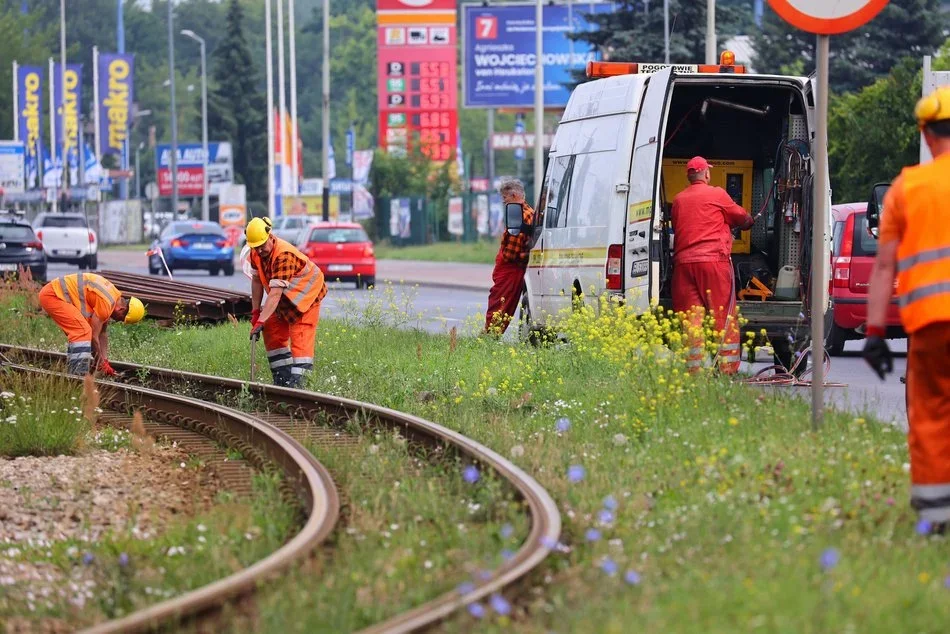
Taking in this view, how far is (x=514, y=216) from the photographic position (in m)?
15.8

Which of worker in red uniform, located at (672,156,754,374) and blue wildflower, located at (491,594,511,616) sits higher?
worker in red uniform, located at (672,156,754,374)

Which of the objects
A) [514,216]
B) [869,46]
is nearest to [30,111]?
[869,46]

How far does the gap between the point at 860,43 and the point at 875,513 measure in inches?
1861

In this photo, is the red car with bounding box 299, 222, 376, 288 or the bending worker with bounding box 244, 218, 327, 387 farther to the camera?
the red car with bounding box 299, 222, 376, 288

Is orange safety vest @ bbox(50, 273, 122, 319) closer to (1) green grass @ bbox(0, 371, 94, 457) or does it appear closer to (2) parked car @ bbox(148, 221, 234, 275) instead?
(1) green grass @ bbox(0, 371, 94, 457)

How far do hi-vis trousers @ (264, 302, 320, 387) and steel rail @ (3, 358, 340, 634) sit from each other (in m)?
1.11

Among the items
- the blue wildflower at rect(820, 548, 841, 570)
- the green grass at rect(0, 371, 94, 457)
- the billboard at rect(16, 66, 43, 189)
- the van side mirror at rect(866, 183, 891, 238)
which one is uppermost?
the billboard at rect(16, 66, 43, 189)

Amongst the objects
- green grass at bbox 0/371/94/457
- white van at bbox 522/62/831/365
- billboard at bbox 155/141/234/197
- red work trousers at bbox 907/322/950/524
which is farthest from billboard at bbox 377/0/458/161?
red work trousers at bbox 907/322/950/524

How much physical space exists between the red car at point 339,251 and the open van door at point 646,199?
23.4 m

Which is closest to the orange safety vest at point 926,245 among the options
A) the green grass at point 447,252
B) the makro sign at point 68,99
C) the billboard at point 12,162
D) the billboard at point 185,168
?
the green grass at point 447,252

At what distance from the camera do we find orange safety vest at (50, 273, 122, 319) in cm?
1427

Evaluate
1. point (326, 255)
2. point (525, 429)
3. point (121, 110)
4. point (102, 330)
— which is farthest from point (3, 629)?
point (121, 110)

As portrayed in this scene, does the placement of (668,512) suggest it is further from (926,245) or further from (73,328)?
(73,328)

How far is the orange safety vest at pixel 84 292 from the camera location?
14.3 m
